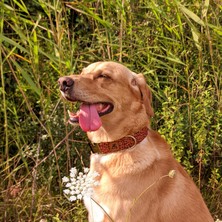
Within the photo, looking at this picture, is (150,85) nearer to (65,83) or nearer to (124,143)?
(124,143)

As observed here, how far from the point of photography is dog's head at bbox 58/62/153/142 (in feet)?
9.55

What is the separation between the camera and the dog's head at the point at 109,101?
→ 115 inches

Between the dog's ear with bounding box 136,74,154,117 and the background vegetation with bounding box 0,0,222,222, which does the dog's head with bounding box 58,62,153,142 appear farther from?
the background vegetation with bounding box 0,0,222,222

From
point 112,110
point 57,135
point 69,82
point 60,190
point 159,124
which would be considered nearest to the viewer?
point 69,82

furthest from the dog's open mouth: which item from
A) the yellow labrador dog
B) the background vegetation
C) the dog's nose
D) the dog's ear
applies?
the background vegetation

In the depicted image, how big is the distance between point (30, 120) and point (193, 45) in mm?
1389

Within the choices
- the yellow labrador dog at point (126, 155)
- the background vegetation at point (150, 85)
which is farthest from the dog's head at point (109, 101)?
the background vegetation at point (150, 85)

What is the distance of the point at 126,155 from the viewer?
9.98ft

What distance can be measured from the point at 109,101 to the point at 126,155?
306 mm

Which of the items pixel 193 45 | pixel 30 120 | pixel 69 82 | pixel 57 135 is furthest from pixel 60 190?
pixel 193 45

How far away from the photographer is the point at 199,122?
4.19m

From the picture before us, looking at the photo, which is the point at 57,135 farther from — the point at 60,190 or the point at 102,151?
the point at 102,151

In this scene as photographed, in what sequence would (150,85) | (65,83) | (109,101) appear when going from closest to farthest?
(65,83)
(109,101)
(150,85)

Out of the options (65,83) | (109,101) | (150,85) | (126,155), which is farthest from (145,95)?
(150,85)
